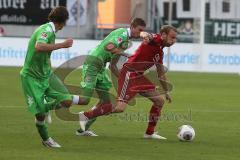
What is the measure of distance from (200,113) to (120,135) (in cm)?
537

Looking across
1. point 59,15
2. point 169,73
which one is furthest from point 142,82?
point 169,73

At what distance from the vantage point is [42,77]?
13320 mm

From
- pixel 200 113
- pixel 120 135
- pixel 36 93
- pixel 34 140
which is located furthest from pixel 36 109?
pixel 200 113

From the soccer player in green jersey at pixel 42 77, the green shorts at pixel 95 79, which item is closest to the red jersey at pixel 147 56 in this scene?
the green shorts at pixel 95 79

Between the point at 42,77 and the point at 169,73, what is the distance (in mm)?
22444

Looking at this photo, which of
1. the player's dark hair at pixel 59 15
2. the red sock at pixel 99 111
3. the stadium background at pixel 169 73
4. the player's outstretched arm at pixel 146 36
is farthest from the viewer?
the red sock at pixel 99 111

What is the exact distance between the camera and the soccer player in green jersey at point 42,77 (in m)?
13.1

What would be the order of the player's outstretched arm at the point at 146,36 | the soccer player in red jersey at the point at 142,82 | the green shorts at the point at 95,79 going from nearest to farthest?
the player's outstretched arm at the point at 146,36
the soccer player in red jersey at the point at 142,82
the green shorts at the point at 95,79

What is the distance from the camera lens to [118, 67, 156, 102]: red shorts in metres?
15.0

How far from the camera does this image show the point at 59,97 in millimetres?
13383

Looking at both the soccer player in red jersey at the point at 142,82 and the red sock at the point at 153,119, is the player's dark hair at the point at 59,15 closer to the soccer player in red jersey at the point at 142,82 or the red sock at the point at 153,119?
the soccer player in red jersey at the point at 142,82

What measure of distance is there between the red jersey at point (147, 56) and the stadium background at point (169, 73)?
135cm

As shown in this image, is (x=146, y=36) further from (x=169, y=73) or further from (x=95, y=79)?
(x=169, y=73)

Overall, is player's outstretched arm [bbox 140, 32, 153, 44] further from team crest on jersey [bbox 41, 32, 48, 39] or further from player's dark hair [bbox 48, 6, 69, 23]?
team crest on jersey [bbox 41, 32, 48, 39]
